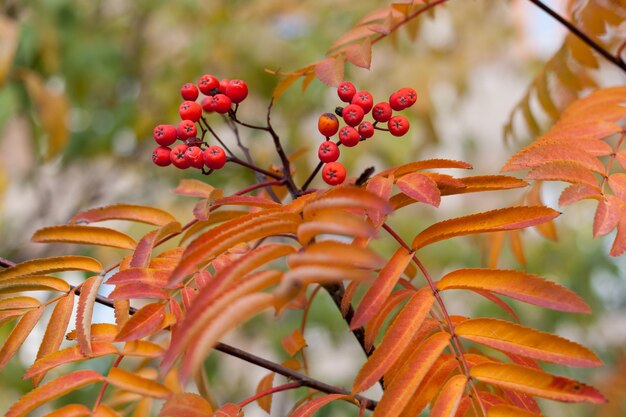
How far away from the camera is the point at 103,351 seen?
53cm

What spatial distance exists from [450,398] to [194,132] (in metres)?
0.33

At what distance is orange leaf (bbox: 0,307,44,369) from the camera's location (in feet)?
1.79

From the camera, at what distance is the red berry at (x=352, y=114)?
613mm

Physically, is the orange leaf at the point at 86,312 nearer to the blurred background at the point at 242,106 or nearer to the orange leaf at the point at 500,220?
the orange leaf at the point at 500,220

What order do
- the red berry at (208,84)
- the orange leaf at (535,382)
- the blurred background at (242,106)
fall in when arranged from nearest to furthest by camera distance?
the orange leaf at (535,382) < the red berry at (208,84) < the blurred background at (242,106)

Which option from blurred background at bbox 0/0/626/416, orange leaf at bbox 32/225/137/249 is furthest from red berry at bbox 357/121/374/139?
blurred background at bbox 0/0/626/416

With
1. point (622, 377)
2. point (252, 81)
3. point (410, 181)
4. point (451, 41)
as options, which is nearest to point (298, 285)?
point (410, 181)

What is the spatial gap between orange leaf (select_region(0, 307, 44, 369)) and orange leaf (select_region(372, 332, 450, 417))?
0.31 metres

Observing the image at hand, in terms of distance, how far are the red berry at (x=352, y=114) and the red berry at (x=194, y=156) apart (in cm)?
14

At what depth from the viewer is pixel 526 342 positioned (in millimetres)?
469

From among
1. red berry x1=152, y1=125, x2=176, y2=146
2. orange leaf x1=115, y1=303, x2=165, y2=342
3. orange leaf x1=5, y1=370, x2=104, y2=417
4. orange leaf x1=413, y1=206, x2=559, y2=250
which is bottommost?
orange leaf x1=5, y1=370, x2=104, y2=417

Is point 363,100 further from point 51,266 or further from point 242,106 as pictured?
point 242,106

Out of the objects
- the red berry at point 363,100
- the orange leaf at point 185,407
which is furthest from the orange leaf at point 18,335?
the red berry at point 363,100

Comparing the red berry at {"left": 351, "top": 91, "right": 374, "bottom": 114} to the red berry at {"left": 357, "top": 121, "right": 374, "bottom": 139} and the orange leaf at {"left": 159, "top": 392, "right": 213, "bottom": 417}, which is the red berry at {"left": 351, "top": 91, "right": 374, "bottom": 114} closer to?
the red berry at {"left": 357, "top": 121, "right": 374, "bottom": 139}
